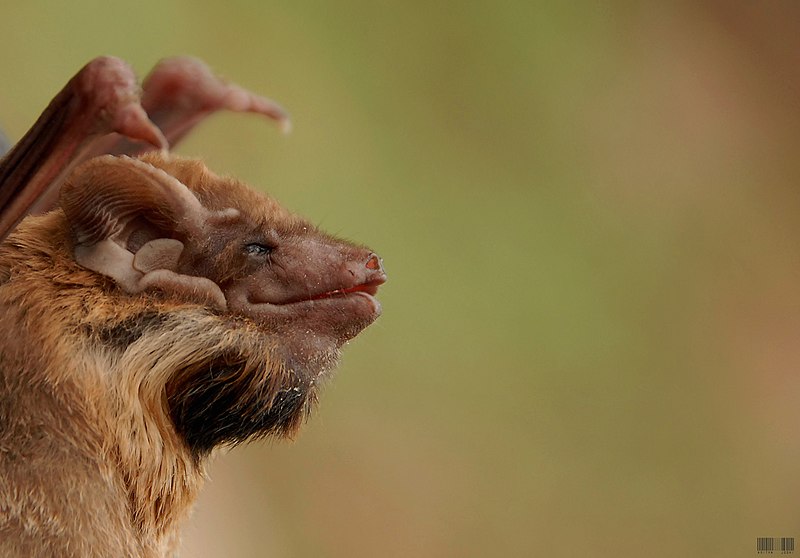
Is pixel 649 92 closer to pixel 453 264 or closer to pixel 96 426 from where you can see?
pixel 453 264

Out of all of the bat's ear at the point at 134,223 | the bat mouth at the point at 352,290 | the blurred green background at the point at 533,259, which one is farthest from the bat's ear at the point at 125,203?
the blurred green background at the point at 533,259

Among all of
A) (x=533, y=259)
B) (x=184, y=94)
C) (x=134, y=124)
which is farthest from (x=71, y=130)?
(x=533, y=259)

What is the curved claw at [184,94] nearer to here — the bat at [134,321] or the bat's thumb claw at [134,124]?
the bat at [134,321]

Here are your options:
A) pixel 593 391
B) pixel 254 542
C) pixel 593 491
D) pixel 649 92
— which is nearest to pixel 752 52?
pixel 649 92

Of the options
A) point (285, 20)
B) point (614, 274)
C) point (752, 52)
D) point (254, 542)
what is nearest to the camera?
point (254, 542)

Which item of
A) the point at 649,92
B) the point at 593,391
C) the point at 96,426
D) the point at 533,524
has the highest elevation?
the point at 649,92

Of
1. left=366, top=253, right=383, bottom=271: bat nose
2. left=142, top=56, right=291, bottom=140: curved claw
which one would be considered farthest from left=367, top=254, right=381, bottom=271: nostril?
left=142, top=56, right=291, bottom=140: curved claw
